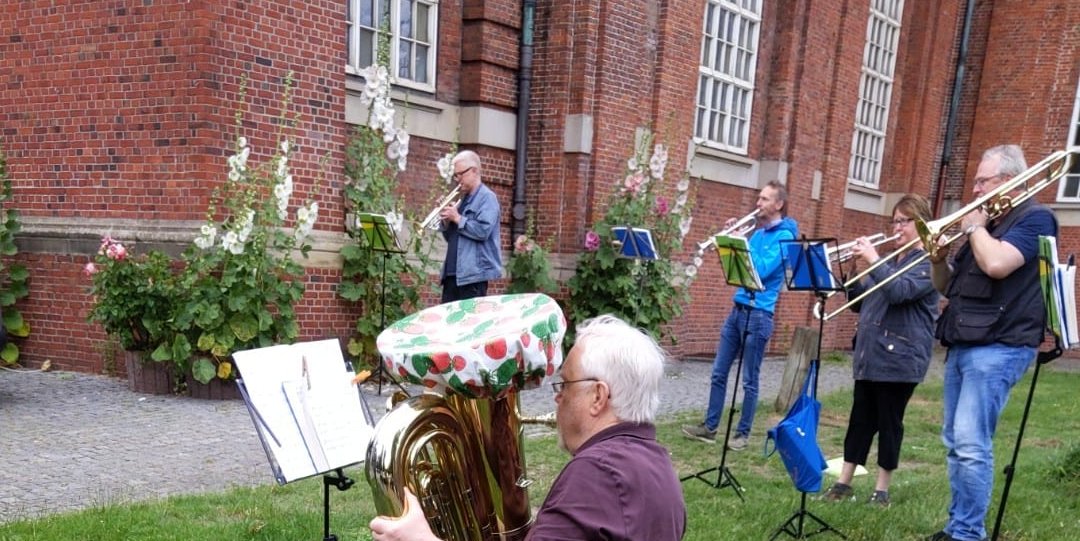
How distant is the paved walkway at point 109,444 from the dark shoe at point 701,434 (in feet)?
3.40

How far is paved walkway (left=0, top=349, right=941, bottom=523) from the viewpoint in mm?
4367

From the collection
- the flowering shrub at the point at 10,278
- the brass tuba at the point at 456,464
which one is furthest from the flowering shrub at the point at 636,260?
the brass tuba at the point at 456,464

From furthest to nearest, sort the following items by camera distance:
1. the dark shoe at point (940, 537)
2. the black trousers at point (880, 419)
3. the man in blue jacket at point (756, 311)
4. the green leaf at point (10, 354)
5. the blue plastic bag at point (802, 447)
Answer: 1. the green leaf at point (10, 354)
2. the man in blue jacket at point (756, 311)
3. the black trousers at point (880, 419)
4. the dark shoe at point (940, 537)
5. the blue plastic bag at point (802, 447)

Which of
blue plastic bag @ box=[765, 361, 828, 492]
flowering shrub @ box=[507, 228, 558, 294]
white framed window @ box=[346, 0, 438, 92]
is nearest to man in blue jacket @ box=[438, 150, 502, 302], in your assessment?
white framed window @ box=[346, 0, 438, 92]

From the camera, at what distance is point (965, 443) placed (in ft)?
13.2

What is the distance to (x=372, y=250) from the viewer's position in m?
7.62

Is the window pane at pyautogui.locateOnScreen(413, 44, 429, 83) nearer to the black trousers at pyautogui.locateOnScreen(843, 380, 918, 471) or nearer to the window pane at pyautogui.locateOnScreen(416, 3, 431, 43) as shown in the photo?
the window pane at pyautogui.locateOnScreen(416, 3, 431, 43)

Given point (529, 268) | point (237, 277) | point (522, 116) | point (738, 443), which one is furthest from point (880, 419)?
point (522, 116)

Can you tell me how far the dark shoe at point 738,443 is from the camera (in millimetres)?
6277

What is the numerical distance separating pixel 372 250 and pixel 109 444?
3008 millimetres

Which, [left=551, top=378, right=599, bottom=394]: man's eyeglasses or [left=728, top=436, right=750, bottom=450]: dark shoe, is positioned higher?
[left=551, top=378, right=599, bottom=394]: man's eyeglasses

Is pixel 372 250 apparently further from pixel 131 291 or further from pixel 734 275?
pixel 734 275

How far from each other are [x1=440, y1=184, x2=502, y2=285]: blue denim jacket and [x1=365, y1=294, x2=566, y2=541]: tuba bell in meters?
4.69

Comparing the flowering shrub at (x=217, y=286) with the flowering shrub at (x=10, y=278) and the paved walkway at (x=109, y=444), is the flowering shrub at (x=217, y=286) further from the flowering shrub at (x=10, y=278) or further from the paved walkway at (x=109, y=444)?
the flowering shrub at (x=10, y=278)
